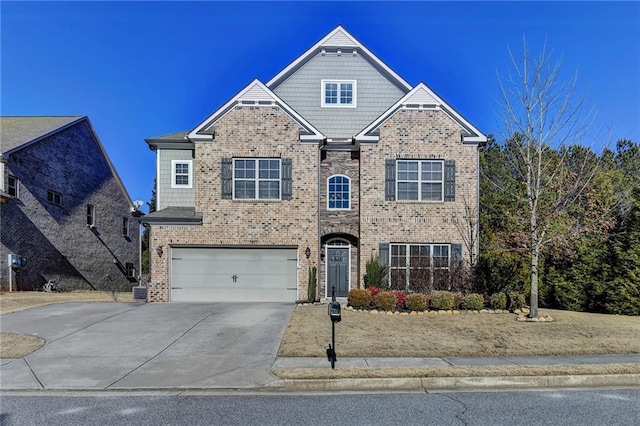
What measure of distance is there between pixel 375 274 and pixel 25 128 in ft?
65.0

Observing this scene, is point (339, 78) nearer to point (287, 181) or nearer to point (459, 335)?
point (287, 181)

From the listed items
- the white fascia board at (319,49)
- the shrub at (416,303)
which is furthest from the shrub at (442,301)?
the white fascia board at (319,49)

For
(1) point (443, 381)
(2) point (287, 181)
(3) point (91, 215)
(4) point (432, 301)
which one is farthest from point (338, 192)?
(3) point (91, 215)

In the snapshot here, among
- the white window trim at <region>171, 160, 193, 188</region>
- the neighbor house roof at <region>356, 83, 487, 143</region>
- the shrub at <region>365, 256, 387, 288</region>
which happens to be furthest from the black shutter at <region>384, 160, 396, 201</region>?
the white window trim at <region>171, 160, 193, 188</region>

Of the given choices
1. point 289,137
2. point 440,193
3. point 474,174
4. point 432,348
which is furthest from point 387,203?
point 432,348

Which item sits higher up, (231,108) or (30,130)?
(30,130)

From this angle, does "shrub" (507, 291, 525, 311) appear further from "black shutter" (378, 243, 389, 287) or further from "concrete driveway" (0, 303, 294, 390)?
"concrete driveway" (0, 303, 294, 390)

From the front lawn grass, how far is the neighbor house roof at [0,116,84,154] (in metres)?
16.0

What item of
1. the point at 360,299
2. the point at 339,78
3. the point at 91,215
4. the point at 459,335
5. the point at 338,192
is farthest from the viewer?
the point at 91,215

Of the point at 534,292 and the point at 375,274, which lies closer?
the point at 534,292

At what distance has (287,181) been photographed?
1479cm

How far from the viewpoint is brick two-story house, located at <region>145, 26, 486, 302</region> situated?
48.1ft

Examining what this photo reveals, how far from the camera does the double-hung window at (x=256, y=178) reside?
14.8 m

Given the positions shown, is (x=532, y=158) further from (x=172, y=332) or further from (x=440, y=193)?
(x=172, y=332)
